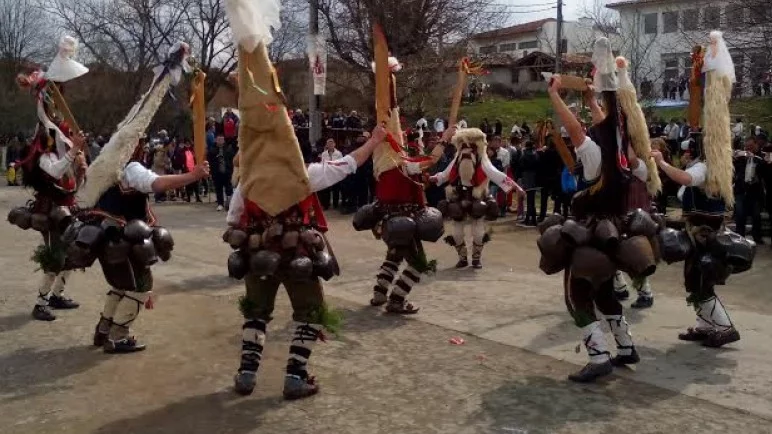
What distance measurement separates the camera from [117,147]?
618cm

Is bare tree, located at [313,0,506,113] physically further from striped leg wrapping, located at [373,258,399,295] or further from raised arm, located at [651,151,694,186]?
raised arm, located at [651,151,694,186]

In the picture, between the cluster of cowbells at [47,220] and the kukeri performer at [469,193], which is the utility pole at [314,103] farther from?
the cluster of cowbells at [47,220]

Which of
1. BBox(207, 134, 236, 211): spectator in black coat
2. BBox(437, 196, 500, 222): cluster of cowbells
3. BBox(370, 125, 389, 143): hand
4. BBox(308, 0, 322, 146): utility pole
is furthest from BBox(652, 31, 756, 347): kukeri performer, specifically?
BBox(308, 0, 322, 146): utility pole

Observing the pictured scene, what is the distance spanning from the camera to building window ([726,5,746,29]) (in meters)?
16.3

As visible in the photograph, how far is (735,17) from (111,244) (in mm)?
14949

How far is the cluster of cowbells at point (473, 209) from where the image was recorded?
403 inches

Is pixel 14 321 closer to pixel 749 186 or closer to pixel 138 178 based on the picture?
pixel 138 178

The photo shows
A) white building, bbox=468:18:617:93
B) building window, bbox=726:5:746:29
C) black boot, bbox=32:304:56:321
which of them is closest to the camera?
black boot, bbox=32:304:56:321

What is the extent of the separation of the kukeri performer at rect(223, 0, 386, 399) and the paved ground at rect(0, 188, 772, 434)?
427 mm

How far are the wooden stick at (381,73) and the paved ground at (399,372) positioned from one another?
2.02 metres

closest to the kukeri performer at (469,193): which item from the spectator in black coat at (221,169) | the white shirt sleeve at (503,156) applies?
the white shirt sleeve at (503,156)

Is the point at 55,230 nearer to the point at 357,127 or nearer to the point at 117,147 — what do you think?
the point at 117,147

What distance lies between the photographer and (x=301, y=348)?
17.7 ft

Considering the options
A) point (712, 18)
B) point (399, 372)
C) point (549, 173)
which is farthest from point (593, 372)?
point (712, 18)
